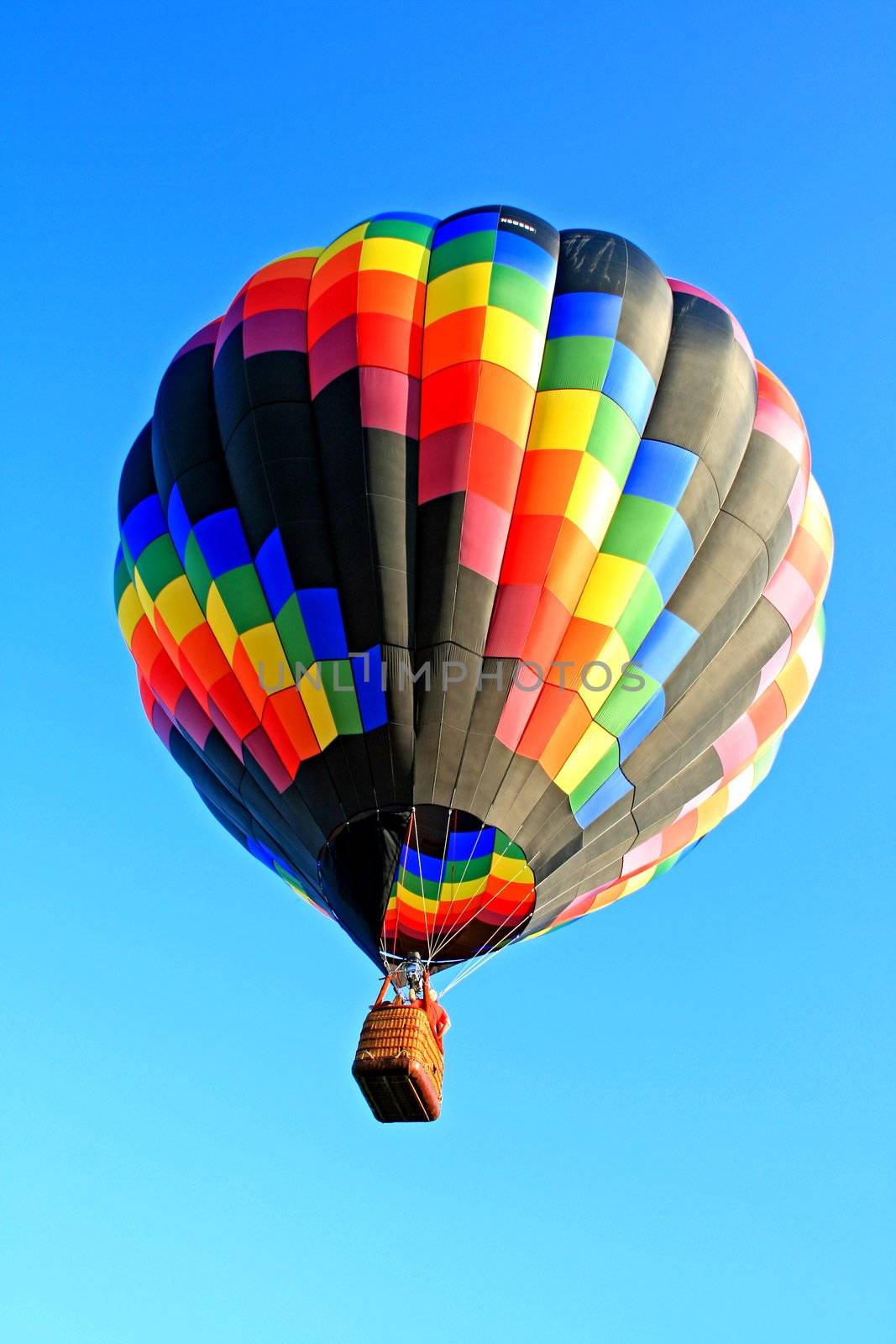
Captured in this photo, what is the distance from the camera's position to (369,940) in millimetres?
10477

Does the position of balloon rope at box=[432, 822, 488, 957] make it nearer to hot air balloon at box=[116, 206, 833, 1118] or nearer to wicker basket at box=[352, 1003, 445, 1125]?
hot air balloon at box=[116, 206, 833, 1118]

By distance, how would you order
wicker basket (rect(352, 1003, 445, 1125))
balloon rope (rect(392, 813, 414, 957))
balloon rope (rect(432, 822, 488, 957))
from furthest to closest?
balloon rope (rect(432, 822, 488, 957)), balloon rope (rect(392, 813, 414, 957)), wicker basket (rect(352, 1003, 445, 1125))

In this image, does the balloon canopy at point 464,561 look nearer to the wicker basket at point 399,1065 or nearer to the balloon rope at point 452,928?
the balloon rope at point 452,928

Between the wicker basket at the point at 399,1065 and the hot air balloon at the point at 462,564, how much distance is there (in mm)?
55

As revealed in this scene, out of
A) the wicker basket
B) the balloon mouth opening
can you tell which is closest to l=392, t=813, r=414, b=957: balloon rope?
the balloon mouth opening

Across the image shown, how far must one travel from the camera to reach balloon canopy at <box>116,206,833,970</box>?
1023 centimetres

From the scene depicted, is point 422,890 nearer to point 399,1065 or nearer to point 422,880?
point 422,880

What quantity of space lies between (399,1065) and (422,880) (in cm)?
150

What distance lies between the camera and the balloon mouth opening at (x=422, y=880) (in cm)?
1019

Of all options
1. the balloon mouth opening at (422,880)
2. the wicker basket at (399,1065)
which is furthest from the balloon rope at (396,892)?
the wicker basket at (399,1065)

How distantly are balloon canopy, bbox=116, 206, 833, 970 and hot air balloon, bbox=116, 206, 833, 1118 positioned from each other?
2cm

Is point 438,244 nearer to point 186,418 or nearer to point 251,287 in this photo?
point 251,287

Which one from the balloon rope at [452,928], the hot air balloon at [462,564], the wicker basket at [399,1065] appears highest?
the hot air balloon at [462,564]

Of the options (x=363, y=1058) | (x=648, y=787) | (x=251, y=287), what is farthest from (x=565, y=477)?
(x=363, y=1058)
